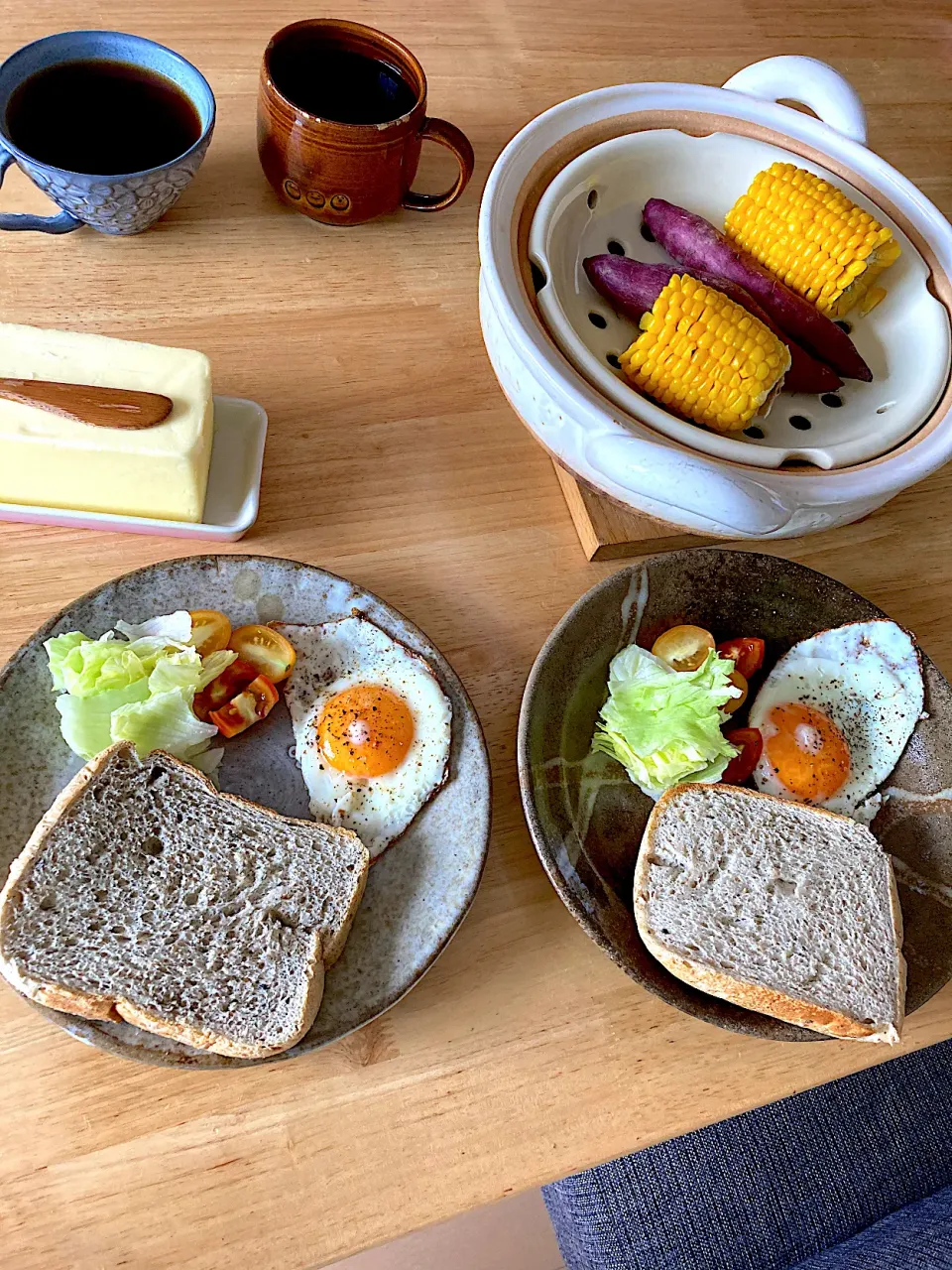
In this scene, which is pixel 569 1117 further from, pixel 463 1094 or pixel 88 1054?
pixel 88 1054

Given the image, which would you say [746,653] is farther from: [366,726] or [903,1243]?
[903,1243]

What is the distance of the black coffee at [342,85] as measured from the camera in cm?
114

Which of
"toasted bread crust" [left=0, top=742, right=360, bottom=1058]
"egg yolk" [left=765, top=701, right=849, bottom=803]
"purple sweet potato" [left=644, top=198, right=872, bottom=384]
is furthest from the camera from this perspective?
"purple sweet potato" [left=644, top=198, right=872, bottom=384]

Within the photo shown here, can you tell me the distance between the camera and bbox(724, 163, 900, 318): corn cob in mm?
1077

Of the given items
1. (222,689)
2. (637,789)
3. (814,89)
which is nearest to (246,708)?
(222,689)

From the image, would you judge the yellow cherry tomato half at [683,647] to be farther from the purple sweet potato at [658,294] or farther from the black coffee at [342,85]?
the black coffee at [342,85]

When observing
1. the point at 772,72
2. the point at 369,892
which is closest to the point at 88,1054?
the point at 369,892

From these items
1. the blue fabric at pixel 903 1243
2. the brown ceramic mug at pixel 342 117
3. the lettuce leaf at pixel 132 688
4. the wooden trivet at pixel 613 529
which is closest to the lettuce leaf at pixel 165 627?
the lettuce leaf at pixel 132 688

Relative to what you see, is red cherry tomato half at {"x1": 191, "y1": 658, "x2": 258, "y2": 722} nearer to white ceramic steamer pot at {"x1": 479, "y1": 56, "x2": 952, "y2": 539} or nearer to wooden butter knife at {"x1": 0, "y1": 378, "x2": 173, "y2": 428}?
wooden butter knife at {"x1": 0, "y1": 378, "x2": 173, "y2": 428}

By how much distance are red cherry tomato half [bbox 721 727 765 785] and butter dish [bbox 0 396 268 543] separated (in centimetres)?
55

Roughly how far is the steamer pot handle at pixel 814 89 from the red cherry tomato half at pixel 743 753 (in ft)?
2.46

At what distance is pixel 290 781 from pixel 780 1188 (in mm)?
942

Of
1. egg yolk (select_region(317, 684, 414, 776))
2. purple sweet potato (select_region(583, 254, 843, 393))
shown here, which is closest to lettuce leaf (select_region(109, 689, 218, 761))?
egg yolk (select_region(317, 684, 414, 776))

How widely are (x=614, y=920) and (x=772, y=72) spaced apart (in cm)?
103
